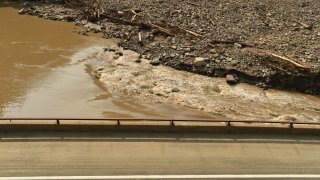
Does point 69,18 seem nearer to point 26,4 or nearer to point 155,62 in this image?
point 26,4

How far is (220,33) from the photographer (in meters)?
21.0

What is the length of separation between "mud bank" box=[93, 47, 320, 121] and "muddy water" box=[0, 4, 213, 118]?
1.92 ft

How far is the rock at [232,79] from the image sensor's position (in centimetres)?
1695

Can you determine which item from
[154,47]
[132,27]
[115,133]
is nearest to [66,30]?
[132,27]

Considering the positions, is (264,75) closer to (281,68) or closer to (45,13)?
(281,68)

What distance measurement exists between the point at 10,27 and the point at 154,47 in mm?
9003

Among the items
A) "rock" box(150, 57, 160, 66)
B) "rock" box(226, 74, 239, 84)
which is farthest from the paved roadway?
"rock" box(150, 57, 160, 66)

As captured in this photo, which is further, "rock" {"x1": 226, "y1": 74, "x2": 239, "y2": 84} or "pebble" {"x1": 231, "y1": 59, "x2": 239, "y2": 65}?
"pebble" {"x1": 231, "y1": 59, "x2": 239, "y2": 65}

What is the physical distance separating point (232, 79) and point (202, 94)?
1745 millimetres

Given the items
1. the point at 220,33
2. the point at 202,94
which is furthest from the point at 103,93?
the point at 220,33

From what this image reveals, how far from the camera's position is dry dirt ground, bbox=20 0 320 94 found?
690 inches

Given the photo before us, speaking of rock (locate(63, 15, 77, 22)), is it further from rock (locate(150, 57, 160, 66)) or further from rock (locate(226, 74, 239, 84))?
rock (locate(226, 74, 239, 84))

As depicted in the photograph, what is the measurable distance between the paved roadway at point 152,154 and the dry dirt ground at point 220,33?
7.27 m

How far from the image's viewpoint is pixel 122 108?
1485cm
